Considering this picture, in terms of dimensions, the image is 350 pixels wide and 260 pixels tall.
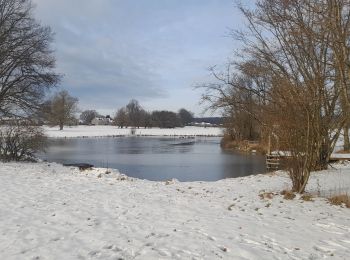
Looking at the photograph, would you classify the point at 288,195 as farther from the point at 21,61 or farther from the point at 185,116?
the point at 185,116

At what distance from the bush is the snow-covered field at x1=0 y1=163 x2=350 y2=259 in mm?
11079

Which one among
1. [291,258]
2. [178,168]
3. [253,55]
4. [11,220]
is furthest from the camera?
[178,168]

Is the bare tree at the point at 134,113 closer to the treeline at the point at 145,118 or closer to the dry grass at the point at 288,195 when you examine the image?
the treeline at the point at 145,118

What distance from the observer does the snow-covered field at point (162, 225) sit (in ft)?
20.0

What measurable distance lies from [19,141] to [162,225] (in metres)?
17.1

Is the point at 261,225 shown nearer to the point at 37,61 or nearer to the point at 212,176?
the point at 212,176

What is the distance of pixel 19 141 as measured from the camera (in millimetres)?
22922

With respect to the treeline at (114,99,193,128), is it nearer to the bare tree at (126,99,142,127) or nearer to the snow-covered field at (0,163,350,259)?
the bare tree at (126,99,142,127)

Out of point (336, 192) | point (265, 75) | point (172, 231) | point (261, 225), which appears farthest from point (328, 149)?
point (172, 231)

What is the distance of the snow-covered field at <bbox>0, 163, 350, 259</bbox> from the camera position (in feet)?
20.0

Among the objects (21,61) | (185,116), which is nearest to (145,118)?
(185,116)

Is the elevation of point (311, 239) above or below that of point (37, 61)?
below

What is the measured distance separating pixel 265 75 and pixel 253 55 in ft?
6.22

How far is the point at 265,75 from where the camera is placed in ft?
65.0
